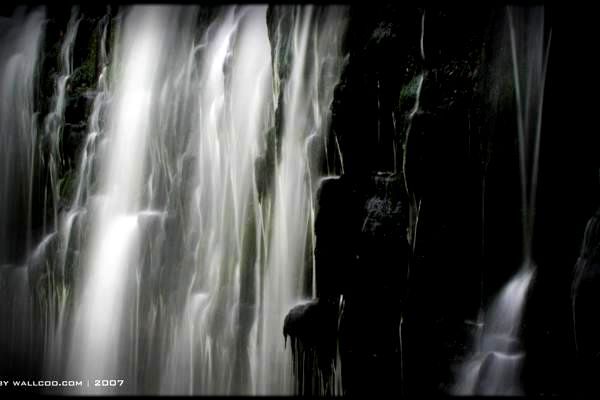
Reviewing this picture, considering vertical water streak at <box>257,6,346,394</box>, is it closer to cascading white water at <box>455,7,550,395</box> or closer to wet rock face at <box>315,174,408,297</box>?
wet rock face at <box>315,174,408,297</box>

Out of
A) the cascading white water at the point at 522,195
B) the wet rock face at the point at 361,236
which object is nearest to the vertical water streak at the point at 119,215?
the wet rock face at the point at 361,236

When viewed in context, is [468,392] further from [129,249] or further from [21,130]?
[21,130]

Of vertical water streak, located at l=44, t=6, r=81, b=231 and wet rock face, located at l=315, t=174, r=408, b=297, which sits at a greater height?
vertical water streak, located at l=44, t=6, r=81, b=231

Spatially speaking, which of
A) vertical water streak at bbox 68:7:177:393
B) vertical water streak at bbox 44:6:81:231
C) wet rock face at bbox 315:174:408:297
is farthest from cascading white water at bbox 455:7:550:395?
vertical water streak at bbox 44:6:81:231

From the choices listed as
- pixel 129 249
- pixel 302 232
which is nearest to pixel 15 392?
pixel 129 249

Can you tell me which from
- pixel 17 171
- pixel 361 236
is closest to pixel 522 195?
pixel 361 236

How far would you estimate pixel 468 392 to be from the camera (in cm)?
475

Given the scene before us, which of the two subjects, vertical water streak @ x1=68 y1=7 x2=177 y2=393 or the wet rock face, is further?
vertical water streak @ x1=68 y1=7 x2=177 y2=393

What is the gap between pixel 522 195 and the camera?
4.88m

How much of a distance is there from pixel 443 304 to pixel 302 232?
2.08 metres

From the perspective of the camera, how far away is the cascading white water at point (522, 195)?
466cm

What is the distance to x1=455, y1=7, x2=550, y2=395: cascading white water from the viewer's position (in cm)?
466

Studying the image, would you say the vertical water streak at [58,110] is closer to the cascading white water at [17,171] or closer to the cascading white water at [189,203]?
the cascading white water at [189,203]

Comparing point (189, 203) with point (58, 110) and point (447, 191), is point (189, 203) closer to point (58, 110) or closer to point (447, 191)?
point (58, 110)
